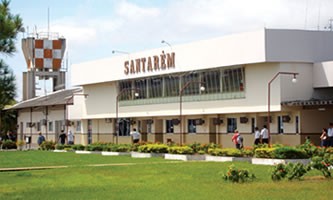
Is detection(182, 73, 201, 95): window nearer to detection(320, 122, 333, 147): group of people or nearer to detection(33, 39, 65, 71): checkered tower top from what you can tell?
detection(320, 122, 333, 147): group of people

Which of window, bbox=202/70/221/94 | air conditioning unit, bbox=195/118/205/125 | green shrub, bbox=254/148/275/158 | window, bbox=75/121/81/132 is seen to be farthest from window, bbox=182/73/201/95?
window, bbox=75/121/81/132

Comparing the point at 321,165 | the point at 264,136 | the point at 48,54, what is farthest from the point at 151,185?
the point at 48,54

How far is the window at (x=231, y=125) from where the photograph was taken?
44.6 metres

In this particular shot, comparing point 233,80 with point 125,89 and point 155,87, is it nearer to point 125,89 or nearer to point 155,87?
point 155,87

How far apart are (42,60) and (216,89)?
3638cm

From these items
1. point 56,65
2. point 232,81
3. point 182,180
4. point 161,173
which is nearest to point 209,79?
point 232,81

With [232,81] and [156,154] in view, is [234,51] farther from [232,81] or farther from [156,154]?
[156,154]

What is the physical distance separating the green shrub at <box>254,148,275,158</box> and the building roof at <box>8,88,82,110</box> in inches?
1287

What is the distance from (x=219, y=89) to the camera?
44625mm

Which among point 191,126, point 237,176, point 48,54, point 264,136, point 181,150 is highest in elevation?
point 48,54

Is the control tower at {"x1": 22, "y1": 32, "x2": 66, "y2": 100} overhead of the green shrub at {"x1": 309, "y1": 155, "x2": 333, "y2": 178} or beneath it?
overhead

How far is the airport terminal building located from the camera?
3925 cm

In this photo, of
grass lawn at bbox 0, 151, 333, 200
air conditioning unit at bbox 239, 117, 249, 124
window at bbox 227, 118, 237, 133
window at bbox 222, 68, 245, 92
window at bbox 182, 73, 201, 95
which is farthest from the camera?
window at bbox 182, 73, 201, 95

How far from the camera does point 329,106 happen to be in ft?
126
